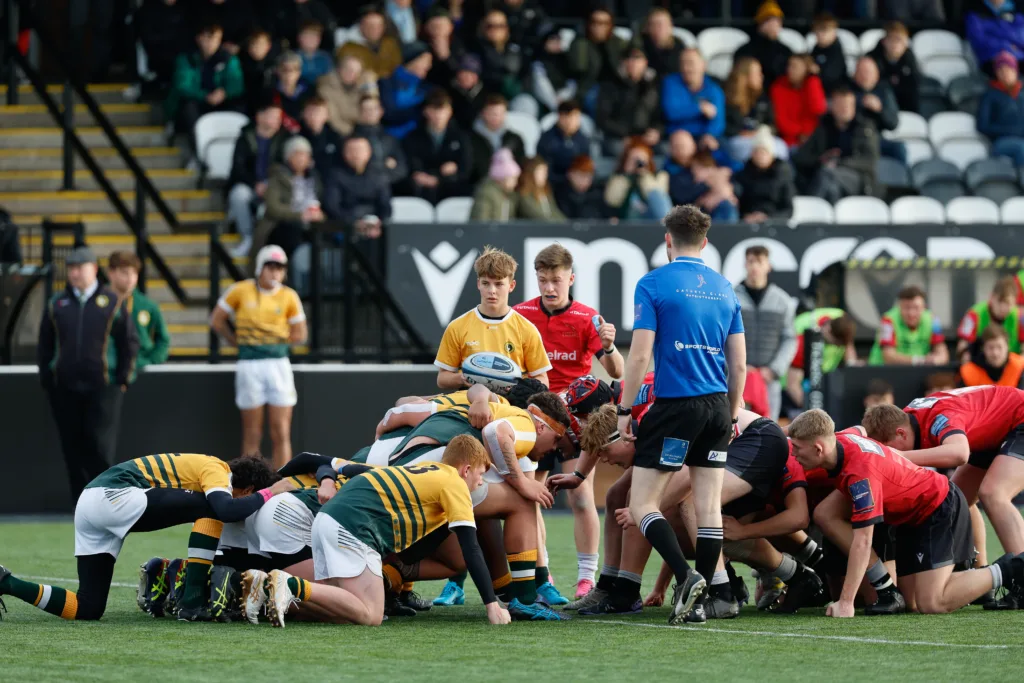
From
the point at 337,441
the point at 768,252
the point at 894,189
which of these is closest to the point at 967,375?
the point at 768,252

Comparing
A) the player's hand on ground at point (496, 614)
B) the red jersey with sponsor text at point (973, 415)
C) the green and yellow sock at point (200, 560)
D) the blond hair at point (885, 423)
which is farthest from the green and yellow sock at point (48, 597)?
the red jersey with sponsor text at point (973, 415)

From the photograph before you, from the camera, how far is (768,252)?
13703mm

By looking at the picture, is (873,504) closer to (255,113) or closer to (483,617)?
(483,617)

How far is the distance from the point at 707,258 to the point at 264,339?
3857 mm

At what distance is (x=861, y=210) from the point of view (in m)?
15.9

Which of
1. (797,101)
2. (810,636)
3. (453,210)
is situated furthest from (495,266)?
(797,101)

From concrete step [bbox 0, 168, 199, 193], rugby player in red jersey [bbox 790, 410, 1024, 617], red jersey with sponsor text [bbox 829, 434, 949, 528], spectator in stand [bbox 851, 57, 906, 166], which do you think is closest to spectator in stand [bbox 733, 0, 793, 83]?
spectator in stand [bbox 851, 57, 906, 166]

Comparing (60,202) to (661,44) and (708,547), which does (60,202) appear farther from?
(708,547)

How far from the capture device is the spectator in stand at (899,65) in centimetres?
1809

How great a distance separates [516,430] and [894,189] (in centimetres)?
1014

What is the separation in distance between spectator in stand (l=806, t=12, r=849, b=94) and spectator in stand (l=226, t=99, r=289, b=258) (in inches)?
237

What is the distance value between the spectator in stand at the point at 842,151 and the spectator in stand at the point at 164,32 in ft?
20.3

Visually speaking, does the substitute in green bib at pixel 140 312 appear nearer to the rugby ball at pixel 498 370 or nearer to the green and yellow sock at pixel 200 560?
the rugby ball at pixel 498 370

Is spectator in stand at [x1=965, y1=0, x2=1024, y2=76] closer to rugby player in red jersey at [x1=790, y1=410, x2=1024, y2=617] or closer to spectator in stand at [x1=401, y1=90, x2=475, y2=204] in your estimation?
spectator in stand at [x1=401, y1=90, x2=475, y2=204]
